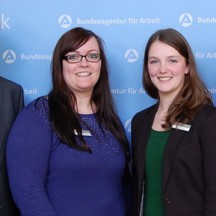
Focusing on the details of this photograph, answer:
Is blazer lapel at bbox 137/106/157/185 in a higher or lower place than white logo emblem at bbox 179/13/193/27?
lower

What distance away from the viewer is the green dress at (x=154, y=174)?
62.4 inches

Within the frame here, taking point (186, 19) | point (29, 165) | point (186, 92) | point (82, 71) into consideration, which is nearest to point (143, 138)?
point (186, 92)

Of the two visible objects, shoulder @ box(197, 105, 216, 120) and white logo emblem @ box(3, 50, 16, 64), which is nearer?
shoulder @ box(197, 105, 216, 120)

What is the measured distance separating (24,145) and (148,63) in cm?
70

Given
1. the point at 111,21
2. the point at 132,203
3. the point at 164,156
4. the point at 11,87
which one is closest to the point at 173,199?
the point at 164,156

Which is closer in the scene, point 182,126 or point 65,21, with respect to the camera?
point 182,126

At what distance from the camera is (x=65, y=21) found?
2281mm

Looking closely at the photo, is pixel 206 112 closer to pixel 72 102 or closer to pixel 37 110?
pixel 72 102

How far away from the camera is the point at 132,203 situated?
1.78 metres

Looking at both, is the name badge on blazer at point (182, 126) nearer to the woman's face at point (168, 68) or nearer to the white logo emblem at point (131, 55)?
the woman's face at point (168, 68)

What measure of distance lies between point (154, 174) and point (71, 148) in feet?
1.24

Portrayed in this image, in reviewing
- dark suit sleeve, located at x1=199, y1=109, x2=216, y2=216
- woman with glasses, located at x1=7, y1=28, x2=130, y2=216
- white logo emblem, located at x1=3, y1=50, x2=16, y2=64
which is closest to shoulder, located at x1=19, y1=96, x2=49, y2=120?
woman with glasses, located at x1=7, y1=28, x2=130, y2=216

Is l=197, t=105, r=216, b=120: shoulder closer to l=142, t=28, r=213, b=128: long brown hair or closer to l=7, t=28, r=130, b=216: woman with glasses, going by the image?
l=142, t=28, r=213, b=128: long brown hair

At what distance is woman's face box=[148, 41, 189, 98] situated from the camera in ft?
5.43
